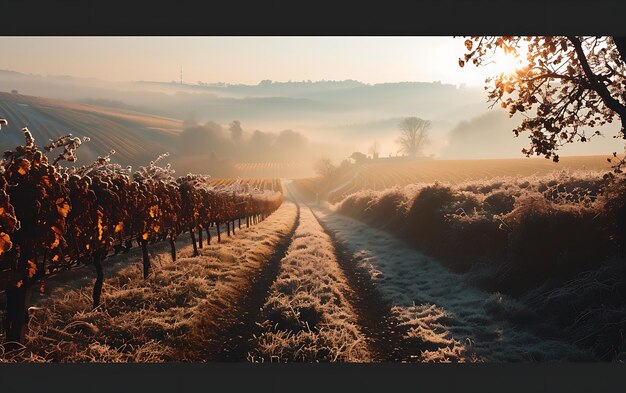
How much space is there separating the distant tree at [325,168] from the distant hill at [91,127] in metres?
70.9

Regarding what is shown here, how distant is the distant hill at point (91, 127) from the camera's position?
2221 inches

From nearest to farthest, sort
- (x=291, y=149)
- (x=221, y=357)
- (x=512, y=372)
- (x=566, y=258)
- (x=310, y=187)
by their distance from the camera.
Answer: (x=512, y=372) → (x=221, y=357) → (x=566, y=258) → (x=291, y=149) → (x=310, y=187)

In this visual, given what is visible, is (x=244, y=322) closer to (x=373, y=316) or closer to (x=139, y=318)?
(x=139, y=318)

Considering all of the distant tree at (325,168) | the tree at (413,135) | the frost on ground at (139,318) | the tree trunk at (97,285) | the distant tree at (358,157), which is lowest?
the distant tree at (325,168)

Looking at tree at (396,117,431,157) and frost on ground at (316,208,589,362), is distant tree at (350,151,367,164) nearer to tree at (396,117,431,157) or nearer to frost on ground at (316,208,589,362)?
tree at (396,117,431,157)

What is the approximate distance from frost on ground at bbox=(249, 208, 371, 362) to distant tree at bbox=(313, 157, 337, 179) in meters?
119

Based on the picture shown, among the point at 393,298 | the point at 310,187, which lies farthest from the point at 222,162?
the point at 310,187

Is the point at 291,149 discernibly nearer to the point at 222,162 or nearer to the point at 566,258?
the point at 222,162

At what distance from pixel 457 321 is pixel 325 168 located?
128432 millimetres

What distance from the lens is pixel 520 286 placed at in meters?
13.6

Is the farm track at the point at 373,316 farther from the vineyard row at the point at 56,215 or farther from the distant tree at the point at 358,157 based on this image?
the distant tree at the point at 358,157

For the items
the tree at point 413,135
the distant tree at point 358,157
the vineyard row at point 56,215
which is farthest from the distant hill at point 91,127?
the distant tree at point 358,157

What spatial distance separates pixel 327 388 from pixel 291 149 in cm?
9579

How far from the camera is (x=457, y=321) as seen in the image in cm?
1196
